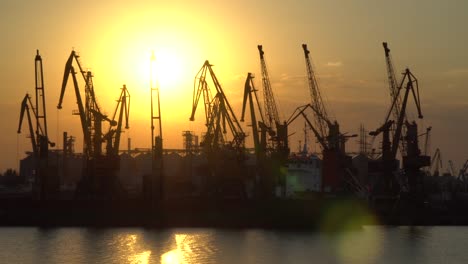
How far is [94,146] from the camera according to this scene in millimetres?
109312

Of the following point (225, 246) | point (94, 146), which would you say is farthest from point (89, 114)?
point (225, 246)

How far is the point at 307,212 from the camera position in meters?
99.7

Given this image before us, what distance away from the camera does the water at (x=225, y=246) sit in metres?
66.7

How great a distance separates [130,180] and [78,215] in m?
84.8

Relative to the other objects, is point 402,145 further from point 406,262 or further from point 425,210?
point 406,262

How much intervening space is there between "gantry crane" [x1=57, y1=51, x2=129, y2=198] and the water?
13663 millimetres

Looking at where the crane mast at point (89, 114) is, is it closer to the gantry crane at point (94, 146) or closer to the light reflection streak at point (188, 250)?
the gantry crane at point (94, 146)

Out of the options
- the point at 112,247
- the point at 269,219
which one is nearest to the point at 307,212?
the point at 269,219

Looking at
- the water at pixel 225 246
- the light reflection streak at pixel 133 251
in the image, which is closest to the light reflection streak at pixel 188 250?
the water at pixel 225 246

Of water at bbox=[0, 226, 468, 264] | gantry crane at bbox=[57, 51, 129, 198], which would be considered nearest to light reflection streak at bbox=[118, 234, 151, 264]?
water at bbox=[0, 226, 468, 264]

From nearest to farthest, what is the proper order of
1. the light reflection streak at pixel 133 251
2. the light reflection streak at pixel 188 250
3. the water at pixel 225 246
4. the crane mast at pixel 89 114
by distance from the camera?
the light reflection streak at pixel 188 250
the light reflection streak at pixel 133 251
the water at pixel 225 246
the crane mast at pixel 89 114

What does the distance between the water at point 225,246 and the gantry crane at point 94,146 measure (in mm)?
13663

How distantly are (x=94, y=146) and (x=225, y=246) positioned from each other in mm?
38459

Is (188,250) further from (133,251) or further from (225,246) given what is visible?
(225,246)
